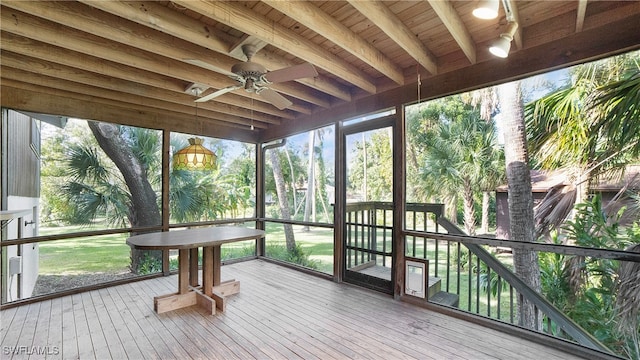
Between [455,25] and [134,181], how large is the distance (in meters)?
5.48

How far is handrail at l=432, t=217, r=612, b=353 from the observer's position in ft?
9.20

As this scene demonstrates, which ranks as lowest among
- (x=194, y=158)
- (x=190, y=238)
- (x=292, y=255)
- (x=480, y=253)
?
(x=292, y=255)

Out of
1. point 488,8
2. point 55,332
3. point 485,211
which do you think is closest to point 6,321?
point 55,332

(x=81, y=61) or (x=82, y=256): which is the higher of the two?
(x=81, y=61)

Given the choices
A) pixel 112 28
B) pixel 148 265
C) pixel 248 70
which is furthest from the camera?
pixel 148 265

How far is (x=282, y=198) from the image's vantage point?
22.2 ft

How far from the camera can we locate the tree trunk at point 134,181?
16.3 feet

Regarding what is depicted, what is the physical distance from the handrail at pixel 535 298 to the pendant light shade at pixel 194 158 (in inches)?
106

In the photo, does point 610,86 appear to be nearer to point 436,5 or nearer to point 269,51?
point 436,5

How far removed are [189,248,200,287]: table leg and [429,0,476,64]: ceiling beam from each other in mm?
3596

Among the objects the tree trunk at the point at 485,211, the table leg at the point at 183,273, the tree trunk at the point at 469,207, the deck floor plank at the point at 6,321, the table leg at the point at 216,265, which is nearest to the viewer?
the deck floor plank at the point at 6,321

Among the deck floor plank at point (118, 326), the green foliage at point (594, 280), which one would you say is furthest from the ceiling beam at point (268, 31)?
the green foliage at point (594, 280)

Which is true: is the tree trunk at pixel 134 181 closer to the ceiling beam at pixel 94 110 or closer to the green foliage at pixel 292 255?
the ceiling beam at pixel 94 110

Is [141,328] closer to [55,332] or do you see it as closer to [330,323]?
[55,332]
